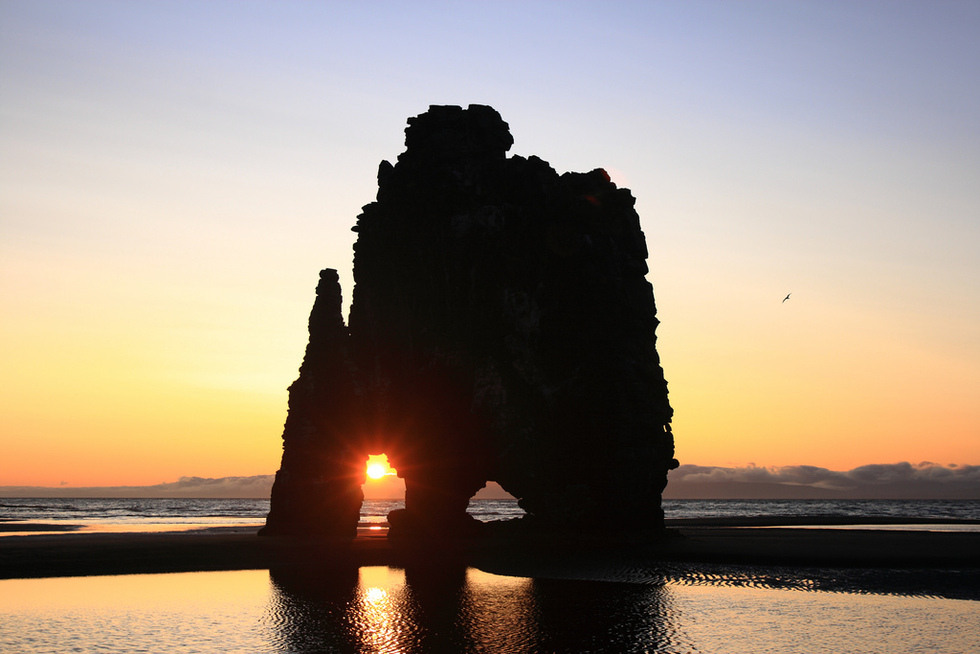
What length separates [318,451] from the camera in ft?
199

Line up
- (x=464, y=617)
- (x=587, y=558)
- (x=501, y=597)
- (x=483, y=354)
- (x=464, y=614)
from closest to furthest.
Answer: (x=464, y=617)
(x=464, y=614)
(x=501, y=597)
(x=587, y=558)
(x=483, y=354)

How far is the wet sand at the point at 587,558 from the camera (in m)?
34.5

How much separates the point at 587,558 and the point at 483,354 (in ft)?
54.2

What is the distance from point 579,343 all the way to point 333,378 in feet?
70.3

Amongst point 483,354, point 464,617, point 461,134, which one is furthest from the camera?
point 461,134

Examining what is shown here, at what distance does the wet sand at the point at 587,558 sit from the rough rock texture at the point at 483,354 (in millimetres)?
4265

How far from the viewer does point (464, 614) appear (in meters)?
24.6

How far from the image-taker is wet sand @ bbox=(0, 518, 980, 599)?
34500 millimetres

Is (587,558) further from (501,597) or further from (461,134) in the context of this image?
(461,134)

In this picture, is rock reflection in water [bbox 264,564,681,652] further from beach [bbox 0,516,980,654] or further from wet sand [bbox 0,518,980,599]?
wet sand [bbox 0,518,980,599]

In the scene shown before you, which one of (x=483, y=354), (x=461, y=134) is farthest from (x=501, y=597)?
(x=461, y=134)

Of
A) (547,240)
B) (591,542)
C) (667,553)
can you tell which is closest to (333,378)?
(547,240)

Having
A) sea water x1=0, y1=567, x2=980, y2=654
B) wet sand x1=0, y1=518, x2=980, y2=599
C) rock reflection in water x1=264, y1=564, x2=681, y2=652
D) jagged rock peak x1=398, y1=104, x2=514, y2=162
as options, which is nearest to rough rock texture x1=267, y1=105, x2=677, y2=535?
jagged rock peak x1=398, y1=104, x2=514, y2=162

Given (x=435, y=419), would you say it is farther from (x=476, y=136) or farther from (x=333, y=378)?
(x=476, y=136)
